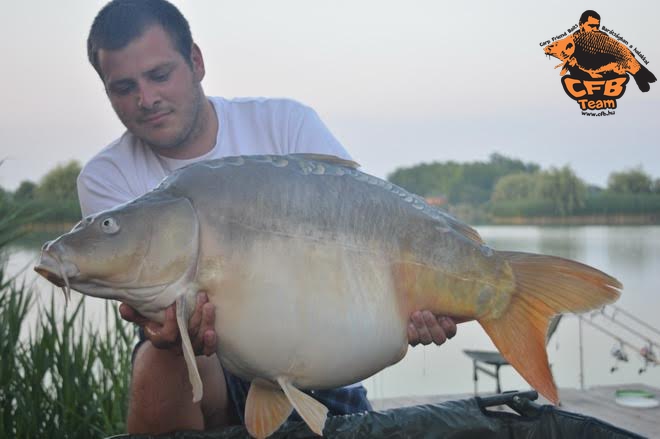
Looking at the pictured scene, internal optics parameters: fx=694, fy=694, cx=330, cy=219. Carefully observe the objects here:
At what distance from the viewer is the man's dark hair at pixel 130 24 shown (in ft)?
4.87

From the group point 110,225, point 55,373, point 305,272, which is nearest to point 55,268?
point 110,225

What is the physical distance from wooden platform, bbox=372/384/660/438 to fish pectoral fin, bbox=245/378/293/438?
2.20 metres

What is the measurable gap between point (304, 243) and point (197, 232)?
157 mm

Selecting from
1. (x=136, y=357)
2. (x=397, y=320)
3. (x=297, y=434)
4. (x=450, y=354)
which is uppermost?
(x=397, y=320)

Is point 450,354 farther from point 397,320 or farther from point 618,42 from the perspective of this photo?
point 397,320

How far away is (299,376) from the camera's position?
3.51ft

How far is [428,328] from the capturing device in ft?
3.74

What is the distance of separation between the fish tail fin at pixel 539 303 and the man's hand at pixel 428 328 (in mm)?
78

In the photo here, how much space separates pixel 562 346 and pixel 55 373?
268 inches

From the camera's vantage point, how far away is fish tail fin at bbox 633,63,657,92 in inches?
174

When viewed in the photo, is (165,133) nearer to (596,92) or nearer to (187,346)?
(187,346)

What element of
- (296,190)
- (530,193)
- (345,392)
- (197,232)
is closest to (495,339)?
(296,190)

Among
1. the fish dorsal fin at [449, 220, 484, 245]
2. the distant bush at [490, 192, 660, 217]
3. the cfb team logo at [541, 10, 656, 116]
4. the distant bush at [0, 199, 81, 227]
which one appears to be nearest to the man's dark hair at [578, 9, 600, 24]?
the cfb team logo at [541, 10, 656, 116]

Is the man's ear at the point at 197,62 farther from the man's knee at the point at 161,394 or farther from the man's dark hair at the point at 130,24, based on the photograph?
the man's knee at the point at 161,394
